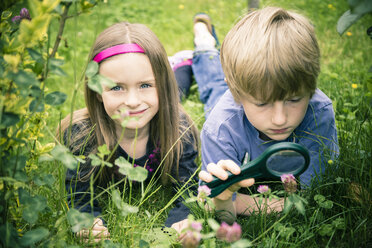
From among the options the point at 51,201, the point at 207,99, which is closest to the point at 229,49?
the point at 51,201

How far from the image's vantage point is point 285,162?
130 cm

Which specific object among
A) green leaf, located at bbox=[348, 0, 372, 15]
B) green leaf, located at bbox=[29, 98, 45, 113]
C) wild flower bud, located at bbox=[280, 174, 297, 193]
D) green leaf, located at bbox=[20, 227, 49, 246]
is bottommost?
green leaf, located at bbox=[20, 227, 49, 246]

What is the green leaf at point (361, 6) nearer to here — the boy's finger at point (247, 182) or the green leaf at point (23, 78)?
the boy's finger at point (247, 182)

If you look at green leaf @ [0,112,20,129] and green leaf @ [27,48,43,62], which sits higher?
green leaf @ [27,48,43,62]

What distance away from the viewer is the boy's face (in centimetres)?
152

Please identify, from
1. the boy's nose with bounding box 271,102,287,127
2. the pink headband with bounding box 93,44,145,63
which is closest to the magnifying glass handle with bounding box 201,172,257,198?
the boy's nose with bounding box 271,102,287,127

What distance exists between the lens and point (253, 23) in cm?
165

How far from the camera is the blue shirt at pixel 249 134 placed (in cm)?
182

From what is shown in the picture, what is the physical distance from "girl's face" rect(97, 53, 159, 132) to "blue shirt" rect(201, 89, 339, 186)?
0.35 m

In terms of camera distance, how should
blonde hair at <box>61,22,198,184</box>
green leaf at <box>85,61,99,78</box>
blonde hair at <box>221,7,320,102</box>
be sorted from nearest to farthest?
green leaf at <box>85,61,99,78</box> < blonde hair at <box>221,7,320,102</box> < blonde hair at <box>61,22,198,184</box>

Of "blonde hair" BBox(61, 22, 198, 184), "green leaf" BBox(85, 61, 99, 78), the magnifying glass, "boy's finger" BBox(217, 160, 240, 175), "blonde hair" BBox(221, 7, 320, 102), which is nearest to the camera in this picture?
"green leaf" BBox(85, 61, 99, 78)

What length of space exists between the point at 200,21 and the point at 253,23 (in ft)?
6.86

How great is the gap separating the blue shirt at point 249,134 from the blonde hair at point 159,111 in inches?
8.1

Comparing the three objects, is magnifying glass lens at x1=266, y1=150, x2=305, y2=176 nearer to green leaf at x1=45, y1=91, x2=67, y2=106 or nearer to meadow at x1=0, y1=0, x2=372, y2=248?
meadow at x1=0, y1=0, x2=372, y2=248
